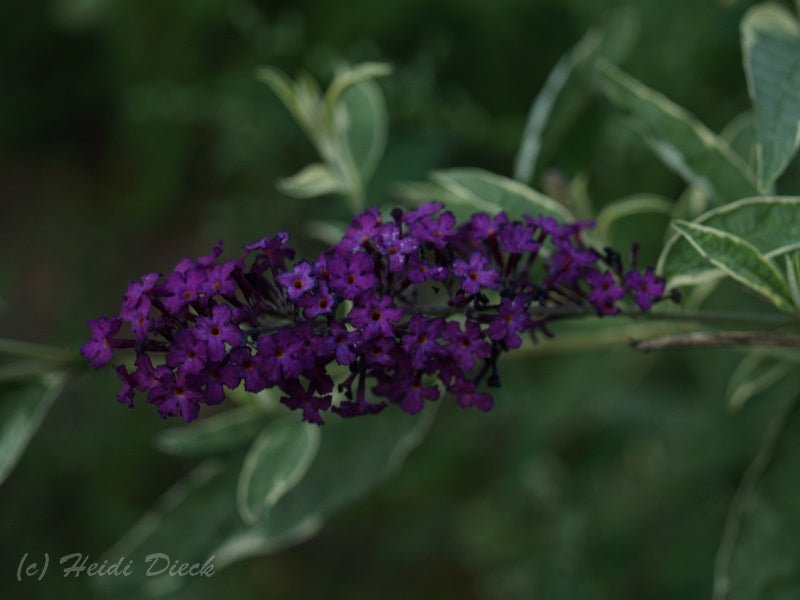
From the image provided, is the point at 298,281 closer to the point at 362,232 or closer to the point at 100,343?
the point at 362,232

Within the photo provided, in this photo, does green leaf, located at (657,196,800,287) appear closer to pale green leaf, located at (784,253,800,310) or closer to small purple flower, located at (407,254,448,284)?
pale green leaf, located at (784,253,800,310)

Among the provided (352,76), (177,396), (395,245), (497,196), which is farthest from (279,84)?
(177,396)

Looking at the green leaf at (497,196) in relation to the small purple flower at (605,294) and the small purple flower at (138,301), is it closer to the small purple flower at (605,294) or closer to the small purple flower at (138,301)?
the small purple flower at (605,294)

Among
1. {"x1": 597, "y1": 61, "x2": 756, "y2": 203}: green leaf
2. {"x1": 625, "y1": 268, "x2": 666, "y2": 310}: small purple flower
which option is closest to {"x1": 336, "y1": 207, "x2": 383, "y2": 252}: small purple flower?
{"x1": 625, "y1": 268, "x2": 666, "y2": 310}: small purple flower

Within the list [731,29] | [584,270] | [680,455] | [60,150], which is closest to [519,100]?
[731,29]

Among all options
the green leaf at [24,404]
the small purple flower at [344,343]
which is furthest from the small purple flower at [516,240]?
the green leaf at [24,404]

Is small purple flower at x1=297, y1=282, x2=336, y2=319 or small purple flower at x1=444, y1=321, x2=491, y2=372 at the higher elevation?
small purple flower at x1=297, y1=282, x2=336, y2=319
